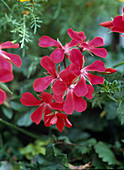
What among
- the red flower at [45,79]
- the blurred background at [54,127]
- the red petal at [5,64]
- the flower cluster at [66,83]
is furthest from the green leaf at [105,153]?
the red petal at [5,64]

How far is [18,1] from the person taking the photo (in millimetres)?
771

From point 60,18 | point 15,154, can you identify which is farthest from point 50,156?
point 60,18

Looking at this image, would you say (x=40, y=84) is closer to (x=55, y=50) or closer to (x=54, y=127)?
(x=55, y=50)

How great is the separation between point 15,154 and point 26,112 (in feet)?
0.58

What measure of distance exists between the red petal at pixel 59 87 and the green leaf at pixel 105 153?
367 mm

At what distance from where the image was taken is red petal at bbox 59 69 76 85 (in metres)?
0.56

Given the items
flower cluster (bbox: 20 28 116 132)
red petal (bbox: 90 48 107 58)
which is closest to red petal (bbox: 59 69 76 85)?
→ flower cluster (bbox: 20 28 116 132)

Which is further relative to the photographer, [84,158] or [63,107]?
[84,158]

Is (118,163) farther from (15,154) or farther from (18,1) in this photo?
(18,1)

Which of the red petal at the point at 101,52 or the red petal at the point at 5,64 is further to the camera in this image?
the red petal at the point at 101,52

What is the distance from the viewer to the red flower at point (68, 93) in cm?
56

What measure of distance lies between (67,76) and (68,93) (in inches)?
2.3

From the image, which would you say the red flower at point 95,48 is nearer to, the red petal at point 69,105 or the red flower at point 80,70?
the red flower at point 80,70

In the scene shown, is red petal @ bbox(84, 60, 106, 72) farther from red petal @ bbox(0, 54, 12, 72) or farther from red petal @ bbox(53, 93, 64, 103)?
red petal @ bbox(0, 54, 12, 72)
